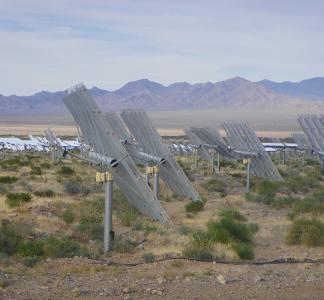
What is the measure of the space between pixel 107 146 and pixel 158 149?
752 centimetres

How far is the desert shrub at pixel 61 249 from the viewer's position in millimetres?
14758

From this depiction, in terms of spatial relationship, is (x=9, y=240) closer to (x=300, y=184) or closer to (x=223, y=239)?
(x=223, y=239)

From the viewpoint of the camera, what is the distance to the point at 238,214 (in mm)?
21578

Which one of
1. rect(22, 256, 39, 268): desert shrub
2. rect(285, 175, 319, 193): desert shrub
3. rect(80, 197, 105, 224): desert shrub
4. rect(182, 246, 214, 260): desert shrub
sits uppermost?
rect(182, 246, 214, 260): desert shrub

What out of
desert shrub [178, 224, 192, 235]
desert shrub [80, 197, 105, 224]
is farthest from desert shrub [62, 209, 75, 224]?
desert shrub [178, 224, 192, 235]

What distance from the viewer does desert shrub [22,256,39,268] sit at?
44.2 feet

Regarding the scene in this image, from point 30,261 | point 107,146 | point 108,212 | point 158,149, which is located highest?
point 107,146

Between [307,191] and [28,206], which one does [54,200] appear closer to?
[28,206]

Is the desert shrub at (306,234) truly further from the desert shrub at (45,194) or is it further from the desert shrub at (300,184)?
the desert shrub at (300,184)

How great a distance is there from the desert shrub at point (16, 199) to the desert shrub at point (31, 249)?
743 cm

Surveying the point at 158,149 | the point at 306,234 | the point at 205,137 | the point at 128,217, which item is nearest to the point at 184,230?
the point at 128,217

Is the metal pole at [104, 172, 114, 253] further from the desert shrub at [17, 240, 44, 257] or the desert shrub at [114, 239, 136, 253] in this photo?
the desert shrub at [17, 240, 44, 257]

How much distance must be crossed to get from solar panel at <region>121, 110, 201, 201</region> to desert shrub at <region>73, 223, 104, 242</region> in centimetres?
567

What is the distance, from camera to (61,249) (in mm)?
14984
